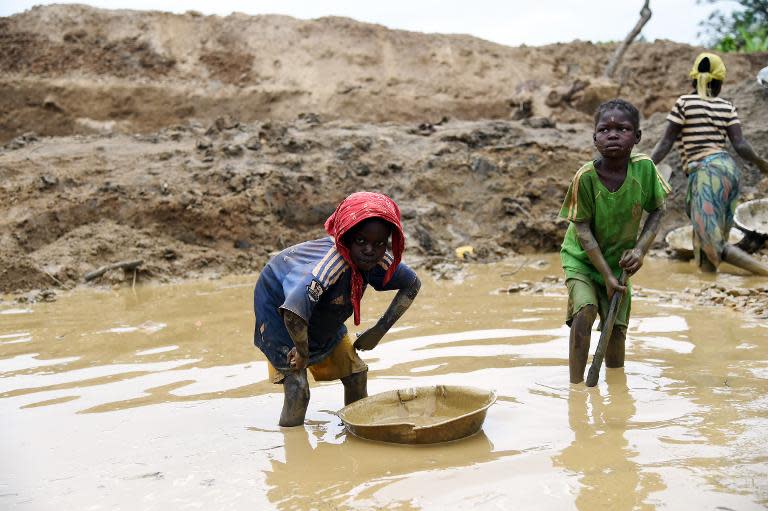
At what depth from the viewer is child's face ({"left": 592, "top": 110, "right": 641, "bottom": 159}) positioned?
163 inches

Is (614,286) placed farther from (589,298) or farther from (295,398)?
(295,398)

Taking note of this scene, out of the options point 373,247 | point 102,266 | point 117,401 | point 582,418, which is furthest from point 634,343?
point 102,266

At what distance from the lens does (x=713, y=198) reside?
24.4ft

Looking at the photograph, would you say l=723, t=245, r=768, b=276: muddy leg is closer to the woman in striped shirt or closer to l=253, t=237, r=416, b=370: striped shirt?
the woman in striped shirt

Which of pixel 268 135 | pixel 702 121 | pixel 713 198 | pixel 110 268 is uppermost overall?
pixel 268 135

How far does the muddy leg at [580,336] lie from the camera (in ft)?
13.9

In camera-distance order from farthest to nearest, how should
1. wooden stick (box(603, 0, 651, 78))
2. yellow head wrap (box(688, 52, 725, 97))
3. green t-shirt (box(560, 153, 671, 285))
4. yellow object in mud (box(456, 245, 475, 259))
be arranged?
wooden stick (box(603, 0, 651, 78))
yellow object in mud (box(456, 245, 475, 259))
yellow head wrap (box(688, 52, 725, 97))
green t-shirt (box(560, 153, 671, 285))

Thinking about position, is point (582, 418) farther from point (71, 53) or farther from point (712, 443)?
point (71, 53)

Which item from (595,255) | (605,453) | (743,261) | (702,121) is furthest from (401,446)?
(702,121)

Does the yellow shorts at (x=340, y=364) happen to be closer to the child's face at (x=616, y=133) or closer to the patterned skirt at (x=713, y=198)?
the child's face at (x=616, y=133)

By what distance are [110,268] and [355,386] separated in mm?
5200

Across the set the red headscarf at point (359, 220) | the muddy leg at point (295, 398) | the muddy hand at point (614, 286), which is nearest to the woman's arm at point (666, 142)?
the muddy hand at point (614, 286)

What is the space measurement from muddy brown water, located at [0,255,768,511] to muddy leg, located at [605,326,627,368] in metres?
0.10

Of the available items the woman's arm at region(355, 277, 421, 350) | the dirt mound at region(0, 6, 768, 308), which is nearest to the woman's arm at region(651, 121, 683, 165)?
the dirt mound at region(0, 6, 768, 308)
